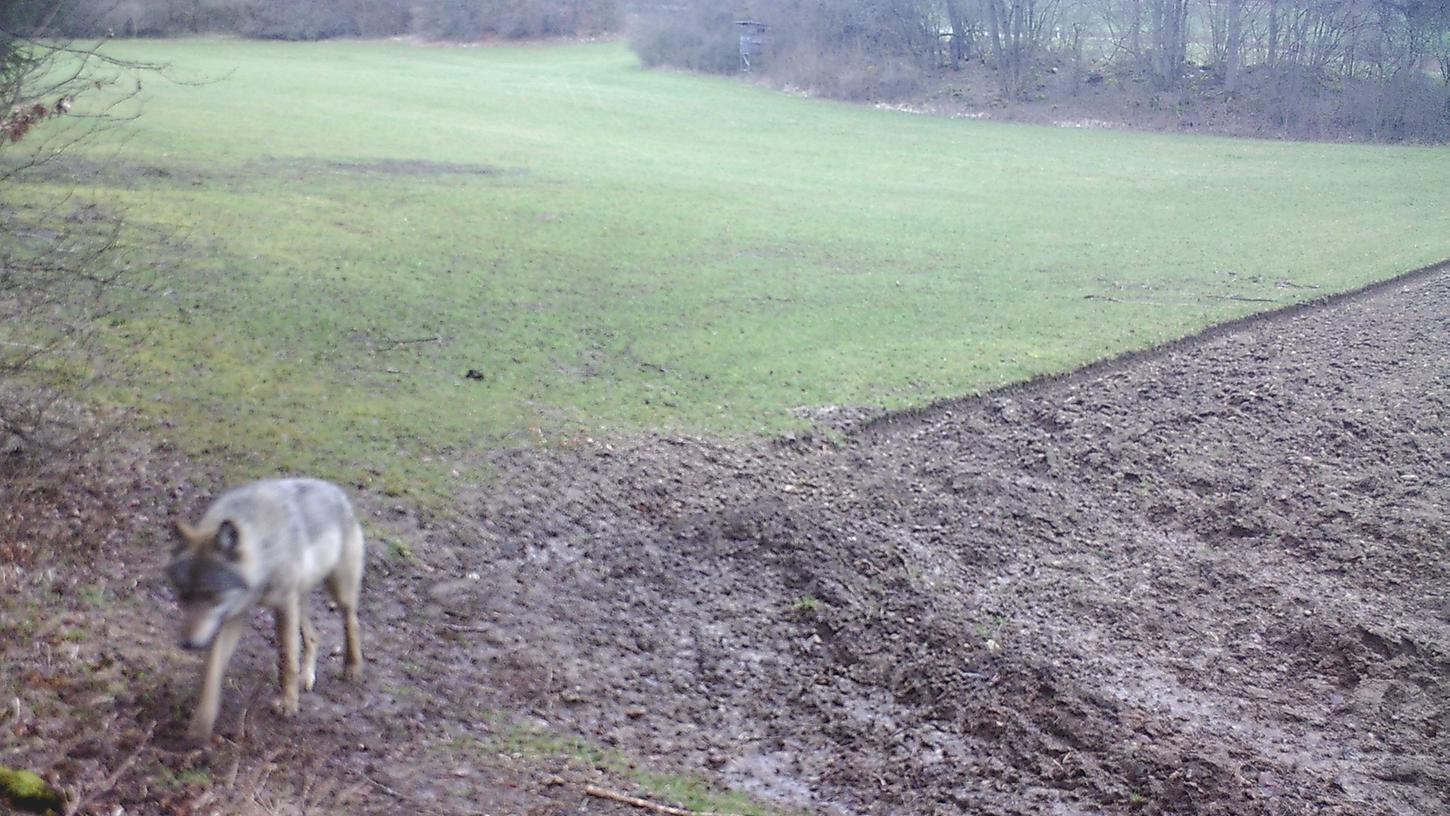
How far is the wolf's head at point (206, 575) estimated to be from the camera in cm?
412

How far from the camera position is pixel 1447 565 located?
8.13 m

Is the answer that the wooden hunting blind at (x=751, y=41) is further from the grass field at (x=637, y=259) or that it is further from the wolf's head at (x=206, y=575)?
the wolf's head at (x=206, y=575)

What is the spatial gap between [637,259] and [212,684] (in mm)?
11208

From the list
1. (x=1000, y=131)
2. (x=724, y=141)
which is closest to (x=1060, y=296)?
(x=724, y=141)

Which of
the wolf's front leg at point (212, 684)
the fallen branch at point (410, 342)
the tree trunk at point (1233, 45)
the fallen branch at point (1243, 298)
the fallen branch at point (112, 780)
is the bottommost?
the fallen branch at point (1243, 298)

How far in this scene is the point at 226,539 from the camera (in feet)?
13.6

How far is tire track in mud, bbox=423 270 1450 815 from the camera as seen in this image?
5.92 metres

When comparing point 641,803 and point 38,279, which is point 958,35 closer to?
point 38,279

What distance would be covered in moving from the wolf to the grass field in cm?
280

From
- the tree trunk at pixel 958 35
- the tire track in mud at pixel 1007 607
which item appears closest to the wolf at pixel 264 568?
the tire track in mud at pixel 1007 607

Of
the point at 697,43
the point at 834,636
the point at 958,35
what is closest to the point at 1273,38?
the point at 958,35

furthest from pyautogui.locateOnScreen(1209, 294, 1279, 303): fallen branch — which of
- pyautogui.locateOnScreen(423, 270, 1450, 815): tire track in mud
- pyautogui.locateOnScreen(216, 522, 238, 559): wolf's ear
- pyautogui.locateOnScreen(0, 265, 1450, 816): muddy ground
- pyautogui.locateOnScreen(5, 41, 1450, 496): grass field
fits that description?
pyautogui.locateOnScreen(216, 522, 238, 559): wolf's ear

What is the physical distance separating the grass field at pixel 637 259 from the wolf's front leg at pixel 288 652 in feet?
9.14

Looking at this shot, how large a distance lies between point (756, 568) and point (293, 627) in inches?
136
